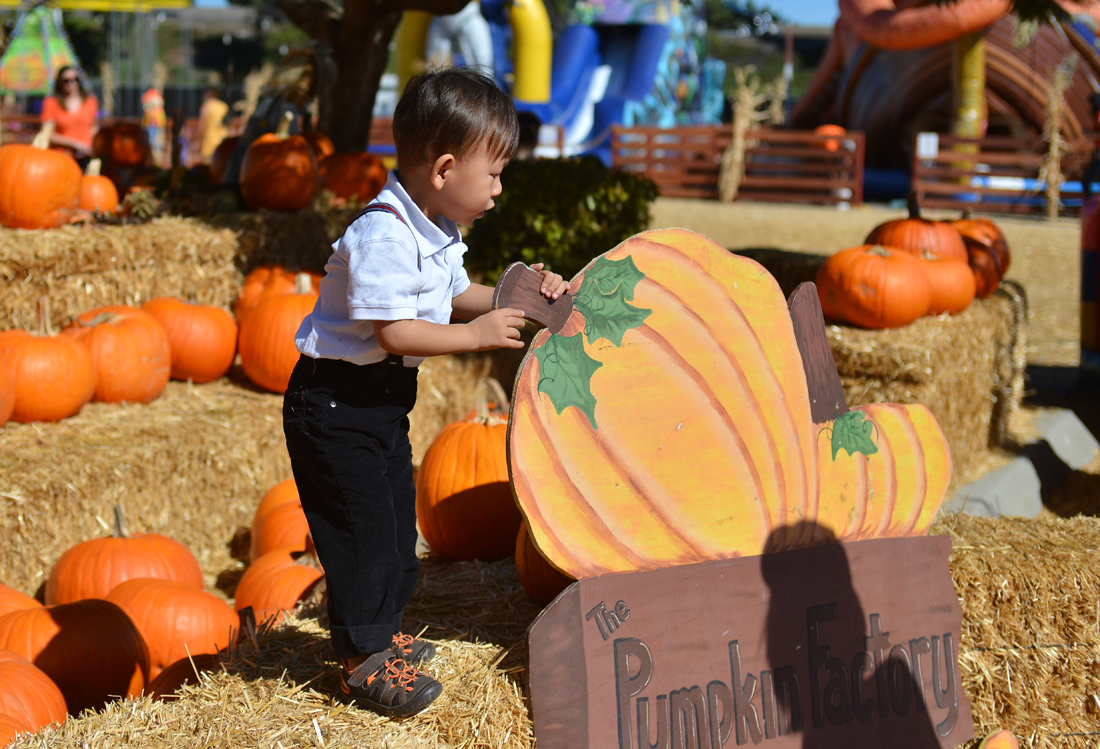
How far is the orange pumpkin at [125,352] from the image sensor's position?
4.37 meters

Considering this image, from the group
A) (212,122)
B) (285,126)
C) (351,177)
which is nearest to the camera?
(285,126)

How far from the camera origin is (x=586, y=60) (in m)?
23.8

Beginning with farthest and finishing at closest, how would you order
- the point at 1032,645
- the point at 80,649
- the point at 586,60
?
the point at 586,60 < the point at 80,649 < the point at 1032,645

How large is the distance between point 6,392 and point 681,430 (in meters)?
3.16

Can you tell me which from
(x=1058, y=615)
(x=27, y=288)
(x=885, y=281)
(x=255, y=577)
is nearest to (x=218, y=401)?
(x=27, y=288)

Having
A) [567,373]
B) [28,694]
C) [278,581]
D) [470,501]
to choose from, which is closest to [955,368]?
[470,501]

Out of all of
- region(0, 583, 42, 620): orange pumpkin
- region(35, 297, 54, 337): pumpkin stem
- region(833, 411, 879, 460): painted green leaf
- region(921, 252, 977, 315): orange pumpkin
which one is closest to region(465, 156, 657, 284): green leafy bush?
region(921, 252, 977, 315): orange pumpkin

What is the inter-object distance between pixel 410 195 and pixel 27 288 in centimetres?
353

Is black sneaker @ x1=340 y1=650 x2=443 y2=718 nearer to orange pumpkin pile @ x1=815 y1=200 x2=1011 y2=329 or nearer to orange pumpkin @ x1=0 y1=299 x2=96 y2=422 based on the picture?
orange pumpkin @ x1=0 y1=299 x2=96 y2=422

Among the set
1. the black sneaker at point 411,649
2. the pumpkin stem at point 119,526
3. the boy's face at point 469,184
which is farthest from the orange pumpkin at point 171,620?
the boy's face at point 469,184

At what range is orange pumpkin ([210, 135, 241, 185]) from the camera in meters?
6.30

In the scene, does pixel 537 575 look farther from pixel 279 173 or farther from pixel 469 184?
pixel 279 173

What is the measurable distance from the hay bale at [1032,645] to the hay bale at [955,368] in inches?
76.4

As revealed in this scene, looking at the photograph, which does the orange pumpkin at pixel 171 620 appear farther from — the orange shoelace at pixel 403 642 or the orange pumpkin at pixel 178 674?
the orange shoelace at pixel 403 642
